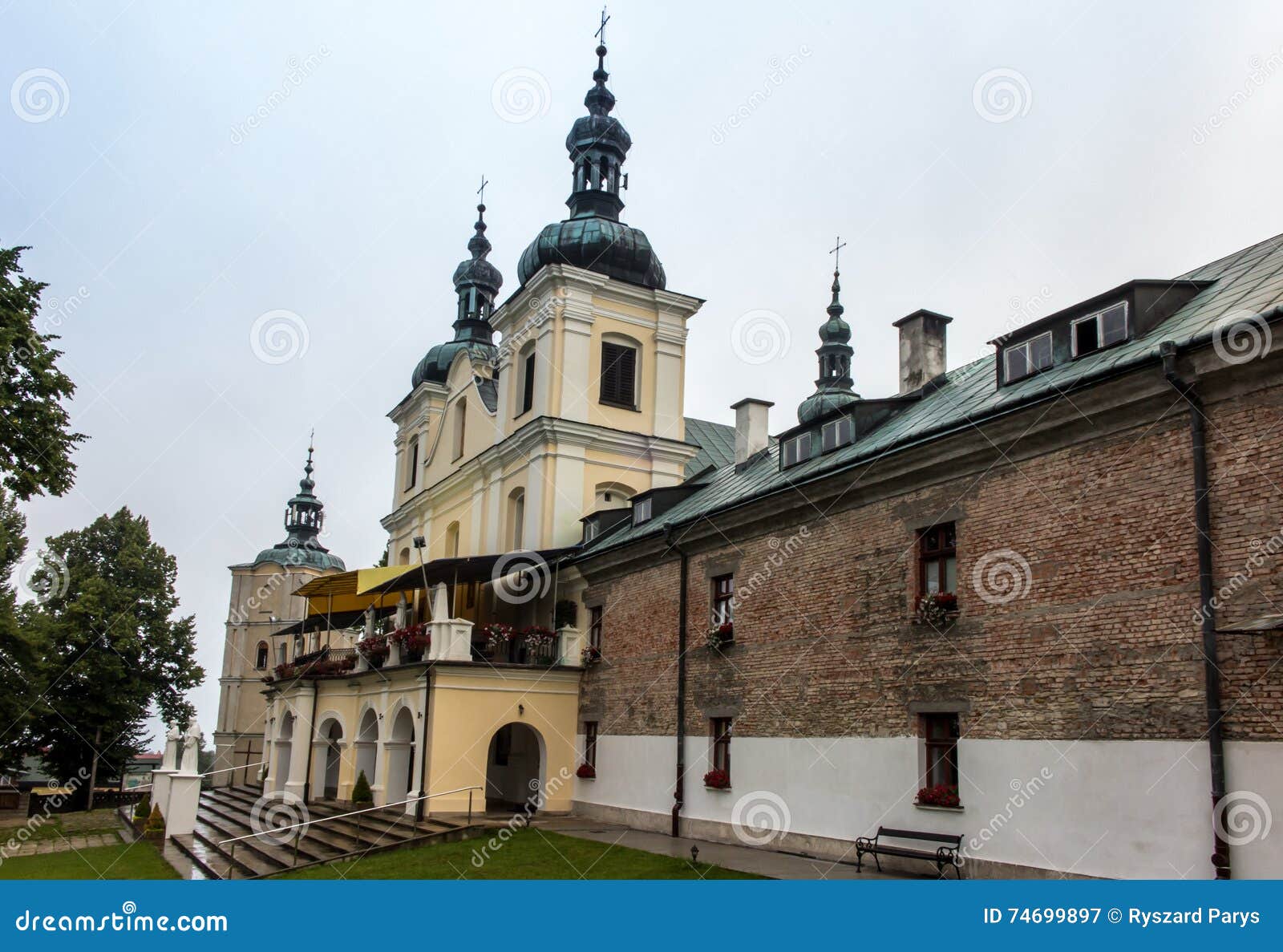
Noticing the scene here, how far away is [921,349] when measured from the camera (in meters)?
19.8

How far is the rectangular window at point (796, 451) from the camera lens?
19.3 metres

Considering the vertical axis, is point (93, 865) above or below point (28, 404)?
below

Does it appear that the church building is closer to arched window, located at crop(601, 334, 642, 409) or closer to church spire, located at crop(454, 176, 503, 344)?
arched window, located at crop(601, 334, 642, 409)

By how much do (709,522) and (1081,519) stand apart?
8276mm

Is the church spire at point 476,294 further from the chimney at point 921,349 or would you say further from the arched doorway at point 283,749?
the chimney at point 921,349

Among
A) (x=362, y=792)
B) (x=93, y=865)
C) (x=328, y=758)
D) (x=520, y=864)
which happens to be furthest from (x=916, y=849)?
(x=328, y=758)

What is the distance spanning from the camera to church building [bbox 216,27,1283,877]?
36.0 feet

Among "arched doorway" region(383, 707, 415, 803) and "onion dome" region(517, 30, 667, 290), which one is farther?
"onion dome" region(517, 30, 667, 290)

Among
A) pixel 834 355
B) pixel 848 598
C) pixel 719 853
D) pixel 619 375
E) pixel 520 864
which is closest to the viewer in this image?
pixel 520 864

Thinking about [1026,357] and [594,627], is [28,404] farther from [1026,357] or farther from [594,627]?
[1026,357]

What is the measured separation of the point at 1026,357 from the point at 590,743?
13109 mm

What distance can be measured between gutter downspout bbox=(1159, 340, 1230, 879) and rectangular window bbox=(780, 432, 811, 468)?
8205mm

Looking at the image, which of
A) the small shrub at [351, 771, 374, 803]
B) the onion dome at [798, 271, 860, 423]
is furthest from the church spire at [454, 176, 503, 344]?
the small shrub at [351, 771, 374, 803]

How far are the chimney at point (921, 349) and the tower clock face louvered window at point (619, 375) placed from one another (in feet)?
37.2
